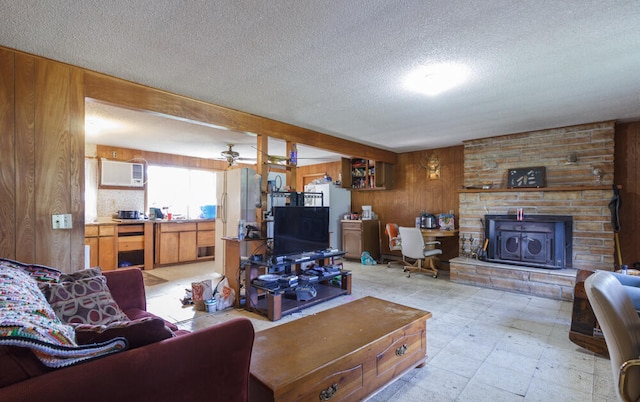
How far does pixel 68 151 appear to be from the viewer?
94.8 inches

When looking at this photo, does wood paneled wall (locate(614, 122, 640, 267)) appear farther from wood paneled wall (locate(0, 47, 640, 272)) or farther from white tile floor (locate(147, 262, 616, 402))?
wood paneled wall (locate(0, 47, 640, 272))

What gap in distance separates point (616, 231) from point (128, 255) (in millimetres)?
7496

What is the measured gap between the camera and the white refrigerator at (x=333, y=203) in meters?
6.61

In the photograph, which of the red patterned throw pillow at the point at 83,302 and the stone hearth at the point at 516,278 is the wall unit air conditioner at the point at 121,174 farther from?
the stone hearth at the point at 516,278

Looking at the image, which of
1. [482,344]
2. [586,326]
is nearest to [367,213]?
[482,344]

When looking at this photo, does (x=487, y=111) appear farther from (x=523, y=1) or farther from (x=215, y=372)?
(x=215, y=372)

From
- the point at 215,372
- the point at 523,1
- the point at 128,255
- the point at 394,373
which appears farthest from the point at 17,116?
the point at 128,255

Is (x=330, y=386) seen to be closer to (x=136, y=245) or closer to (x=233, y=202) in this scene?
(x=233, y=202)

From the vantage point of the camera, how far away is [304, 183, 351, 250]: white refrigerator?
6.61 meters

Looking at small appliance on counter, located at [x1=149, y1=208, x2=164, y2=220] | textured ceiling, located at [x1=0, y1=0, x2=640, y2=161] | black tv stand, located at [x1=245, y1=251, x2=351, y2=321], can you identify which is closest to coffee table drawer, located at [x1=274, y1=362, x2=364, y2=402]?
black tv stand, located at [x1=245, y1=251, x2=351, y2=321]

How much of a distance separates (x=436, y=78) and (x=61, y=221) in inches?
127

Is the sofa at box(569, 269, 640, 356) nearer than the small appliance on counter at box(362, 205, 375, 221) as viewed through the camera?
Yes

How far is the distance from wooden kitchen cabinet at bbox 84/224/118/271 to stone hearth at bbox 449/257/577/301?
5.58 m

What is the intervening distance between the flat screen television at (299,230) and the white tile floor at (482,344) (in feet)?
2.38
